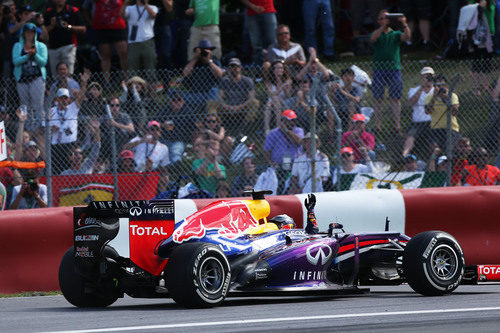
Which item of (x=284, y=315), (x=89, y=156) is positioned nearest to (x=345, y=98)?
(x=89, y=156)

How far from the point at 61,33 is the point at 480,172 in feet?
25.1

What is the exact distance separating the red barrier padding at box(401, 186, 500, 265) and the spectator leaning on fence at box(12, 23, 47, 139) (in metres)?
5.08

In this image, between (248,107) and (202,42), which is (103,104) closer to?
(248,107)

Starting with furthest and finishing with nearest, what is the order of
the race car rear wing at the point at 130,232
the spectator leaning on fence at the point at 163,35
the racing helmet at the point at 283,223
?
the spectator leaning on fence at the point at 163,35 → the racing helmet at the point at 283,223 → the race car rear wing at the point at 130,232

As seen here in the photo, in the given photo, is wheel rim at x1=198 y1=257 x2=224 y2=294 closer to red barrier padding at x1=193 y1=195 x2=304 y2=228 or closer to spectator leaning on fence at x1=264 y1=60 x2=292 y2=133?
red barrier padding at x1=193 y1=195 x2=304 y2=228

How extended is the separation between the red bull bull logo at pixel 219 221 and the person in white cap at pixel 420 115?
427 cm

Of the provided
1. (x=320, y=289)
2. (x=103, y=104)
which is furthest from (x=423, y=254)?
(x=103, y=104)

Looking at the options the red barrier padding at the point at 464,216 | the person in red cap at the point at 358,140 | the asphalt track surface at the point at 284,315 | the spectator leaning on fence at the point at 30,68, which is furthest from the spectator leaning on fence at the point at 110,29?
the asphalt track surface at the point at 284,315

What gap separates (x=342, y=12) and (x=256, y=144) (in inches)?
339

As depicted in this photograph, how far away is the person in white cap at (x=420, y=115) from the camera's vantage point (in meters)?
12.6

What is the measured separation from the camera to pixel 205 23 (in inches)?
635

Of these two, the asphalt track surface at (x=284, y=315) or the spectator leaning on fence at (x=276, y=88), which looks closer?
the asphalt track surface at (x=284, y=315)

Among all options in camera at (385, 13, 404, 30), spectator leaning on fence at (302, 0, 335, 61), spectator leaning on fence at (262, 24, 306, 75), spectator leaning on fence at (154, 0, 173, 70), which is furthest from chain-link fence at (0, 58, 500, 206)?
spectator leaning on fence at (154, 0, 173, 70)

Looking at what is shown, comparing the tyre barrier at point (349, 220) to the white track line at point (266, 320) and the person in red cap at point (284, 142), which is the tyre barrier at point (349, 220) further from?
the white track line at point (266, 320)
